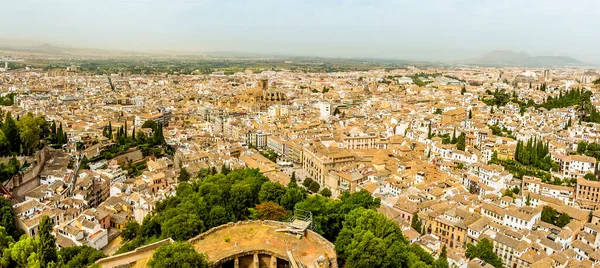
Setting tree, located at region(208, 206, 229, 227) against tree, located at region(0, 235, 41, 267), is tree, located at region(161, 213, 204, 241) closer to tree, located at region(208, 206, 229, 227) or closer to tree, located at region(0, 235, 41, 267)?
tree, located at region(208, 206, 229, 227)

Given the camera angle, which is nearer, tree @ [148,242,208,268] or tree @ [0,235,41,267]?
tree @ [148,242,208,268]

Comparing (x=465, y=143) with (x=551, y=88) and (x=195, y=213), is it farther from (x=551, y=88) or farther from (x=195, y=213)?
(x=551, y=88)

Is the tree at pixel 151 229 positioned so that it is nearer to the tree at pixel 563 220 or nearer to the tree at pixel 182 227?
the tree at pixel 182 227

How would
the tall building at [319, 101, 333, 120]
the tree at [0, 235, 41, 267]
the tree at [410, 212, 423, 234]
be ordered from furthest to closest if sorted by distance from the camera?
1. the tall building at [319, 101, 333, 120]
2. the tree at [410, 212, 423, 234]
3. the tree at [0, 235, 41, 267]

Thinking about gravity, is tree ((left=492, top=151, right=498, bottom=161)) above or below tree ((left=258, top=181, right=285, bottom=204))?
below

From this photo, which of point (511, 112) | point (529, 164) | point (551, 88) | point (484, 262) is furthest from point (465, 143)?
point (551, 88)

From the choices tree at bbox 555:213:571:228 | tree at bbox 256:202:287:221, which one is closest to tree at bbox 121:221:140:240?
tree at bbox 256:202:287:221

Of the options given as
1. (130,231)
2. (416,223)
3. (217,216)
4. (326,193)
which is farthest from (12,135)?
(416,223)

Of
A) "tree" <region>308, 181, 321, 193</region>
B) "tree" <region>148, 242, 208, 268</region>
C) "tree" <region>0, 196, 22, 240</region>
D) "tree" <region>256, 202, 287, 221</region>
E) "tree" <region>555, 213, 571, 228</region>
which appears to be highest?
"tree" <region>148, 242, 208, 268</region>
